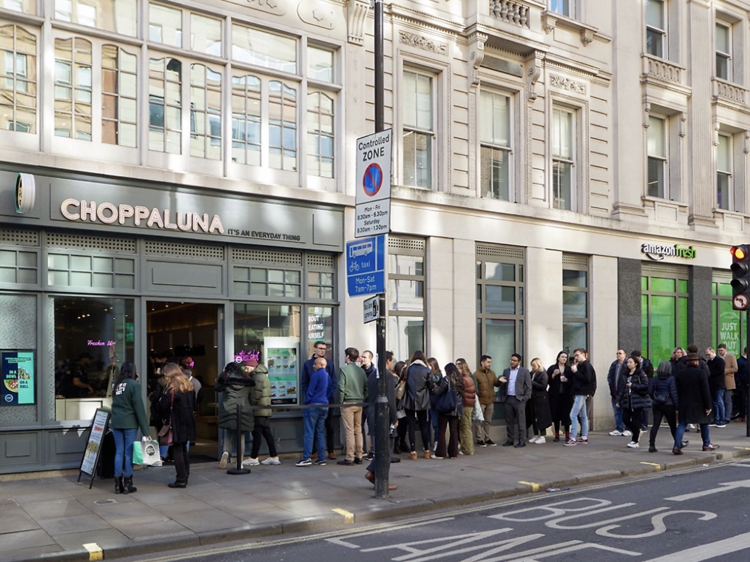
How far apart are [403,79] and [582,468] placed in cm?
824

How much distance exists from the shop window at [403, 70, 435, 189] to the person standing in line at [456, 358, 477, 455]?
164 inches

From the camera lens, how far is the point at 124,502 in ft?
32.6

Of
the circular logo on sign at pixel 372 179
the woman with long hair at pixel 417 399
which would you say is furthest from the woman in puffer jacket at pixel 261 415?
the circular logo on sign at pixel 372 179

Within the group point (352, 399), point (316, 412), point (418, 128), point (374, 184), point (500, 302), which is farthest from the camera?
point (500, 302)

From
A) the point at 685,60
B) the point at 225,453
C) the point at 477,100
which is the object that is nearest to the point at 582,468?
the point at 225,453

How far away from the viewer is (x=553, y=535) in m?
8.39

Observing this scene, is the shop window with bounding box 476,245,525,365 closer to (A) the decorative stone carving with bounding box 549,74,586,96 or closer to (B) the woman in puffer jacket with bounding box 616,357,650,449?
(B) the woman in puffer jacket with bounding box 616,357,650,449

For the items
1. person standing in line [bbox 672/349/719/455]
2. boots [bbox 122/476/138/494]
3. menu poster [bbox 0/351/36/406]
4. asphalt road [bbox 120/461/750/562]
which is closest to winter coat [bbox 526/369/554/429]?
person standing in line [bbox 672/349/719/455]

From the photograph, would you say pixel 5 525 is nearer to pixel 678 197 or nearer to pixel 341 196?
pixel 341 196

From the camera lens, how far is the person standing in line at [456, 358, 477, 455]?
1459 cm

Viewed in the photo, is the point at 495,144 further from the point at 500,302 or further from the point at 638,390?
the point at 638,390

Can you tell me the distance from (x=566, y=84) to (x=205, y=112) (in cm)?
918

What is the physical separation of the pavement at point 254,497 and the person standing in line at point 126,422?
0.27 m

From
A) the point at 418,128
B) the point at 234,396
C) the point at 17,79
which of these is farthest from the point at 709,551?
the point at 17,79
